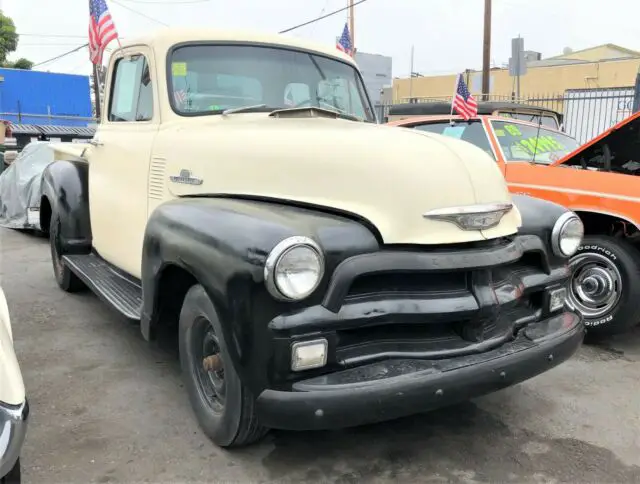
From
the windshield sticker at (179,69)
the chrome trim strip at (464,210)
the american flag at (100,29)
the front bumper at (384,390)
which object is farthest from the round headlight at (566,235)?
the american flag at (100,29)

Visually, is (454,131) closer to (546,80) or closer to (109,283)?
(109,283)

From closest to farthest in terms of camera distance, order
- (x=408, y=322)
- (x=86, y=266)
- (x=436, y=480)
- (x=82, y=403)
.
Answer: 1. (x=408, y=322)
2. (x=436, y=480)
3. (x=82, y=403)
4. (x=86, y=266)

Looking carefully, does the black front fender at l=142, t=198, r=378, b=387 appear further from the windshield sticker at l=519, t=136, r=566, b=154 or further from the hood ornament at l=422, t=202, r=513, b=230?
the windshield sticker at l=519, t=136, r=566, b=154

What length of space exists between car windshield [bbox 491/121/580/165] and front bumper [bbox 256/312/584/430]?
3.29 meters

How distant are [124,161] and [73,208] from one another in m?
1.14

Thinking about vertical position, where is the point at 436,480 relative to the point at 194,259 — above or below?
below

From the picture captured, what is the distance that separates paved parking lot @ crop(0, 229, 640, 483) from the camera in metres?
2.58

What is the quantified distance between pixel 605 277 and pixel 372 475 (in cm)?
247

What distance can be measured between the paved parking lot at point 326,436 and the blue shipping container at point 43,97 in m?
18.9

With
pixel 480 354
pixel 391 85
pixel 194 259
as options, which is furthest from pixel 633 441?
pixel 391 85

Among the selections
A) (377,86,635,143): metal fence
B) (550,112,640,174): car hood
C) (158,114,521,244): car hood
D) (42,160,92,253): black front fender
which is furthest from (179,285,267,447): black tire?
(377,86,635,143): metal fence

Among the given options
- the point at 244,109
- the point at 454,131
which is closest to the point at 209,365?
the point at 244,109

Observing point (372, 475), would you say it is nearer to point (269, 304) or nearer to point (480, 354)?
point (480, 354)

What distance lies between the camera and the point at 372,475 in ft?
8.40
